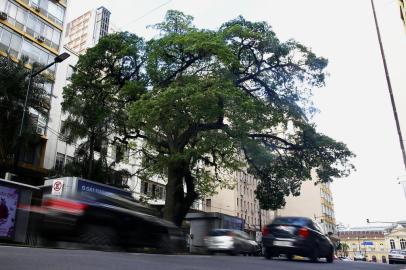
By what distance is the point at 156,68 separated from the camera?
22734 millimetres

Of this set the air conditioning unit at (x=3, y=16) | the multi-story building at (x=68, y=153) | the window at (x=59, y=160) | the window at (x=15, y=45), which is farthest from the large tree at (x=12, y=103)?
the window at (x=59, y=160)

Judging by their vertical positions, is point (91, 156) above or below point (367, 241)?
above

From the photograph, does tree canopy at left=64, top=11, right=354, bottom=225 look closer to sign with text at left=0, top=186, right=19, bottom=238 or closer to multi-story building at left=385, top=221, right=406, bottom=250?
sign with text at left=0, top=186, right=19, bottom=238

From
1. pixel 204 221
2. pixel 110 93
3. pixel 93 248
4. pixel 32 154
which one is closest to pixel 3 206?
pixel 93 248

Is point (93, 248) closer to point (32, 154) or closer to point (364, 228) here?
point (32, 154)

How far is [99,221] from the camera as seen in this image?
31.8ft

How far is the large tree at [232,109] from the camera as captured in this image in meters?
20.3

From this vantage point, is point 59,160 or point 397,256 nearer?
point 397,256

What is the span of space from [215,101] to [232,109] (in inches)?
48.8

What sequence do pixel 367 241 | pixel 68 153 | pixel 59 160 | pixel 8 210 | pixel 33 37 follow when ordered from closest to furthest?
1. pixel 8 210
2. pixel 33 37
3. pixel 59 160
4. pixel 68 153
5. pixel 367 241

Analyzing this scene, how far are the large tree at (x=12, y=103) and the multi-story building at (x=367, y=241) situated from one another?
4175 inches

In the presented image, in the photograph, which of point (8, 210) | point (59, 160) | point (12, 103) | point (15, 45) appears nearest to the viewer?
point (8, 210)

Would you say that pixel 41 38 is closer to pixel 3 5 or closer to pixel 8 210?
pixel 3 5

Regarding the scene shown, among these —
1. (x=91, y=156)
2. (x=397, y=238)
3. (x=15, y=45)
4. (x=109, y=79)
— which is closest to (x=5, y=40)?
(x=15, y=45)
